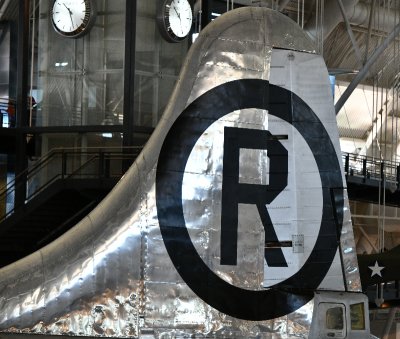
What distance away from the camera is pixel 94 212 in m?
6.59

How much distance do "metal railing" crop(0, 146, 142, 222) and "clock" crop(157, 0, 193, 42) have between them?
2902 mm

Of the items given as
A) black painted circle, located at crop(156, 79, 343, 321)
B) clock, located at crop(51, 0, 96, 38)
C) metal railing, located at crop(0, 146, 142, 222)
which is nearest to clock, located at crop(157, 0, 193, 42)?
clock, located at crop(51, 0, 96, 38)

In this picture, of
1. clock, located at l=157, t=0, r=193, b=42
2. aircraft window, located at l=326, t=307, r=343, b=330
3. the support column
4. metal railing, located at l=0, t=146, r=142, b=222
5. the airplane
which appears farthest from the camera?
the support column

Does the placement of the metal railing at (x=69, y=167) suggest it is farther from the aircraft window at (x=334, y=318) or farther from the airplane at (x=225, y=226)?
the aircraft window at (x=334, y=318)

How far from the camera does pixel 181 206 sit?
6762 millimetres

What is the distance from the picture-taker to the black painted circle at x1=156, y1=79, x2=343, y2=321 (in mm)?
6664

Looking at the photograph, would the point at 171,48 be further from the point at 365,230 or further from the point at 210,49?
the point at 365,230

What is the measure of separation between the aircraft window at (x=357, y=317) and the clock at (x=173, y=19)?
1423cm

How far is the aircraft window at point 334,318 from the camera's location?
681 centimetres

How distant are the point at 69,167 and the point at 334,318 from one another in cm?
1385

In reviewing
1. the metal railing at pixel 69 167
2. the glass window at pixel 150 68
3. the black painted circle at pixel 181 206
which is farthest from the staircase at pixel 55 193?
the black painted circle at pixel 181 206

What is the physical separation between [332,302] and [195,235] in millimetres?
1158

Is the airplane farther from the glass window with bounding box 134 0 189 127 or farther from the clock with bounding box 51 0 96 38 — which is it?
the clock with bounding box 51 0 96 38

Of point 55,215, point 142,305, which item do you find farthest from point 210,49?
point 55,215
